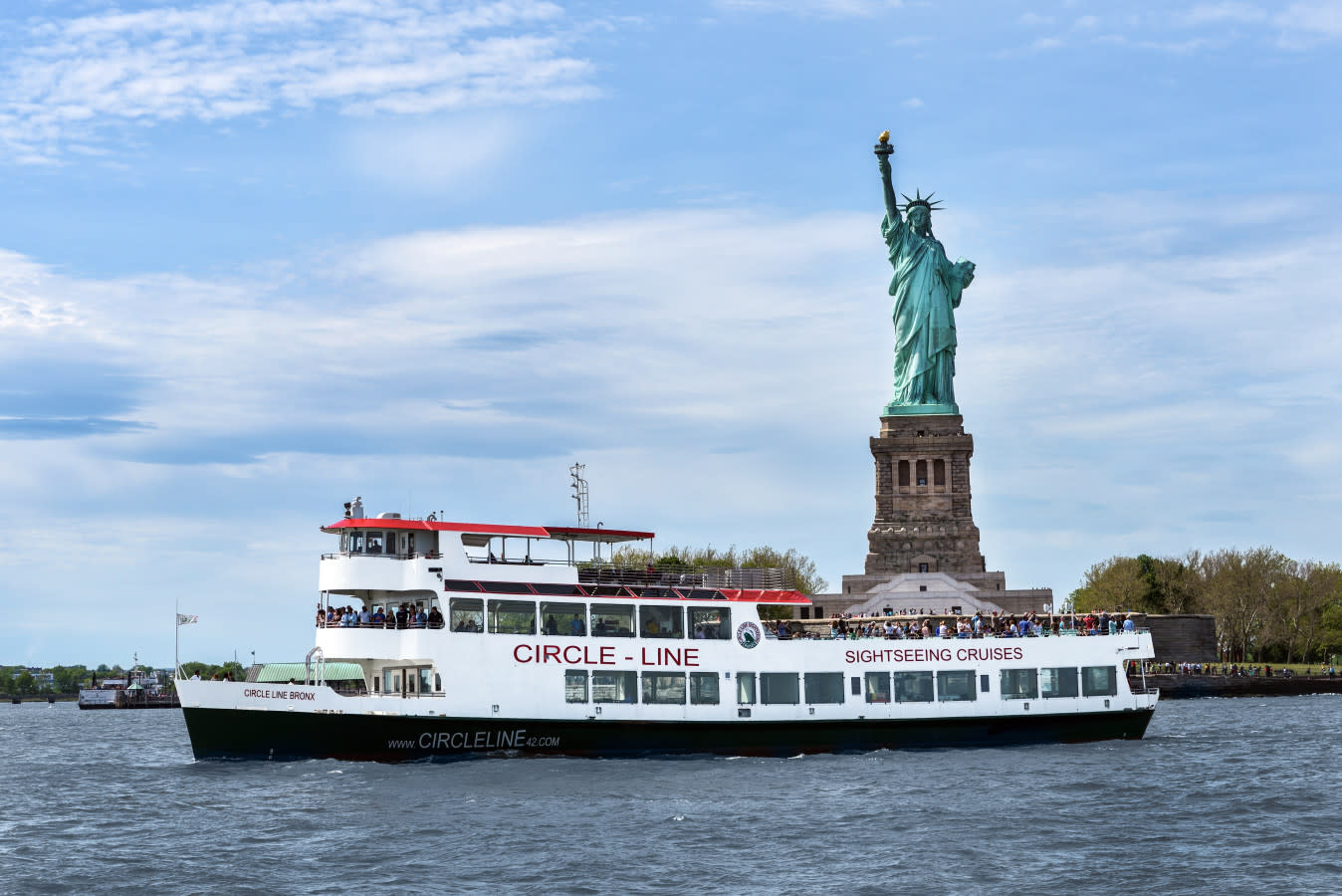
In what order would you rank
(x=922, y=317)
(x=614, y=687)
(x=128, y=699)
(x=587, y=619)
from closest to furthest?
1. (x=614, y=687)
2. (x=587, y=619)
3. (x=922, y=317)
4. (x=128, y=699)

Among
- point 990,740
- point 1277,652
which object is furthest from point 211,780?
point 1277,652

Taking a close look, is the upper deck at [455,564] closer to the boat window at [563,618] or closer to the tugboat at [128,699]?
the boat window at [563,618]

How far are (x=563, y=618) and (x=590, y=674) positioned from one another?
2152 mm

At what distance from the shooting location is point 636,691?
186 ft

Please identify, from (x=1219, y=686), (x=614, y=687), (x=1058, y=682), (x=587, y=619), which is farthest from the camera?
(x=1219, y=686)

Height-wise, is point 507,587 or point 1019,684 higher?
point 507,587

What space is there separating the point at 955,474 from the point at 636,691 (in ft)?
244

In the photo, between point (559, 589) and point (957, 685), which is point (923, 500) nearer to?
point (957, 685)

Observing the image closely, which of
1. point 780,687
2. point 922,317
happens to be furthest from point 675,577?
point 922,317

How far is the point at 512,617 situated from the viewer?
55500 millimetres

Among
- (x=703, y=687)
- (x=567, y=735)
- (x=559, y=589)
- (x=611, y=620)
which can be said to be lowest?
(x=567, y=735)

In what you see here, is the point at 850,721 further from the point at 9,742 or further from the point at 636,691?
the point at 9,742

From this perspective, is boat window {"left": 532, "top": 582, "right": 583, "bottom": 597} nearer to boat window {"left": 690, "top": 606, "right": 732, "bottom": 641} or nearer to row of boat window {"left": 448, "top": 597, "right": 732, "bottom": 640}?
row of boat window {"left": 448, "top": 597, "right": 732, "bottom": 640}

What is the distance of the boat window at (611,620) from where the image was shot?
56.8 m
